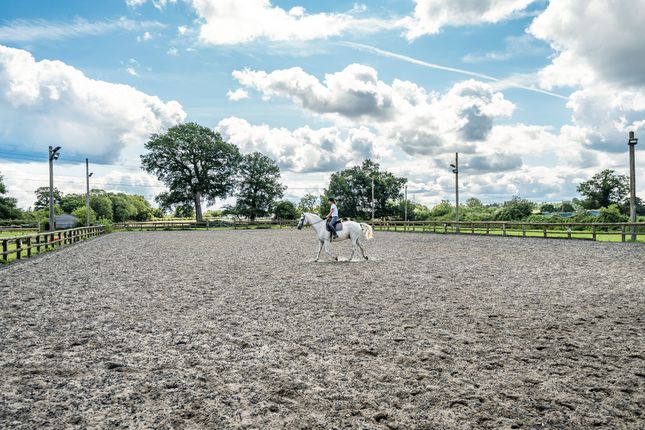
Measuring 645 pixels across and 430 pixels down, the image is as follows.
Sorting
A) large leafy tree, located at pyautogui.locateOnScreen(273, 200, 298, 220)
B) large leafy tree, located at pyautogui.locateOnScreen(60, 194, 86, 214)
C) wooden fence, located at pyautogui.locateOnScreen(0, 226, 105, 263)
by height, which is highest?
large leafy tree, located at pyautogui.locateOnScreen(60, 194, 86, 214)

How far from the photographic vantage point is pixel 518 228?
3381 centimetres

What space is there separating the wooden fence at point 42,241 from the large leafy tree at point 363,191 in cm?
5259

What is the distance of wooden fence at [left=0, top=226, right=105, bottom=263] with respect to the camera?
56.7 ft

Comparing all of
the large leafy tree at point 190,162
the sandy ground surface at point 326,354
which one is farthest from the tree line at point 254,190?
the sandy ground surface at point 326,354

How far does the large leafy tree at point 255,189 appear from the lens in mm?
72875

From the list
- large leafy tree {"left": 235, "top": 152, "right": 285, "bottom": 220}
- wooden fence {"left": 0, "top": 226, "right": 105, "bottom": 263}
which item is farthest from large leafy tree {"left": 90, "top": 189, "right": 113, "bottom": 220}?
wooden fence {"left": 0, "top": 226, "right": 105, "bottom": 263}

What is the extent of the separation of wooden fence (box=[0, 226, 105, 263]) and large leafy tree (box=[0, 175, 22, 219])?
51955 mm

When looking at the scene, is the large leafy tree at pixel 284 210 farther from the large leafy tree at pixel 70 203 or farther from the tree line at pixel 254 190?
the large leafy tree at pixel 70 203

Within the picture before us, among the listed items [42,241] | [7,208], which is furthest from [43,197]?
[42,241]

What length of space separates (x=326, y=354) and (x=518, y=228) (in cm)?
3225

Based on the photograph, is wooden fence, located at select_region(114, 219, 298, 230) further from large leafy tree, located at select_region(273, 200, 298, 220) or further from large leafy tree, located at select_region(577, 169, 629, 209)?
large leafy tree, located at select_region(577, 169, 629, 209)

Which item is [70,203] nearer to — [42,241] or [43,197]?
[43,197]

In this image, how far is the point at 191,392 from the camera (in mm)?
4102

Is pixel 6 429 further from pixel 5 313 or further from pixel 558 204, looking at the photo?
pixel 558 204
